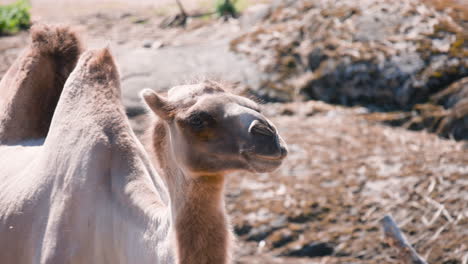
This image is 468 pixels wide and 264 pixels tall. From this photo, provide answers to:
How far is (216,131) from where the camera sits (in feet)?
8.53

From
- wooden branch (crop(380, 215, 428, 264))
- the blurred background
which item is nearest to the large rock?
the blurred background

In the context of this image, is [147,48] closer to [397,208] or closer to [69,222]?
[397,208]

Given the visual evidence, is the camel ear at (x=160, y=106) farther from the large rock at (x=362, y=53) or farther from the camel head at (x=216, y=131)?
the large rock at (x=362, y=53)

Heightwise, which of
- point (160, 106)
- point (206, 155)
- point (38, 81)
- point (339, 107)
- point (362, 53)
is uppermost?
point (160, 106)

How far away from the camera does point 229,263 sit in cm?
269

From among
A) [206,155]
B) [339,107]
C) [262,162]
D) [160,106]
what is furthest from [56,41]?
[339,107]

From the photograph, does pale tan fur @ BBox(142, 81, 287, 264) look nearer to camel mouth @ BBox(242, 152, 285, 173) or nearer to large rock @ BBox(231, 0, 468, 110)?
camel mouth @ BBox(242, 152, 285, 173)

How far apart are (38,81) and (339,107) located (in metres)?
4.38

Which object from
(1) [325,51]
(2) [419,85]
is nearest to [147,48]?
(1) [325,51]

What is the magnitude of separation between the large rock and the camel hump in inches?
155

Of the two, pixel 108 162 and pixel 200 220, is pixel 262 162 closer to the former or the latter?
pixel 200 220

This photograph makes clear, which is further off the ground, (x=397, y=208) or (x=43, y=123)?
(x=43, y=123)

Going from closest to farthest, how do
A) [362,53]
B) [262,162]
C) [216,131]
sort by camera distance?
1. [262,162]
2. [216,131]
3. [362,53]

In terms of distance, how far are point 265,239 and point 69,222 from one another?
2.72 meters
